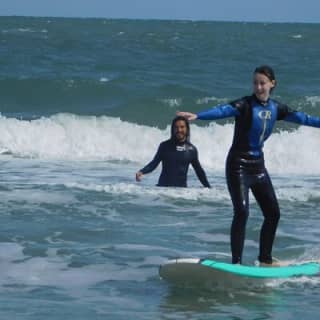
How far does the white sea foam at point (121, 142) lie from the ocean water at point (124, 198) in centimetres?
4

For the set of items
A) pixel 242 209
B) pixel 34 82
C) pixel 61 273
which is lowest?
pixel 61 273

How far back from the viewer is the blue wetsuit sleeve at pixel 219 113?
6828 millimetres

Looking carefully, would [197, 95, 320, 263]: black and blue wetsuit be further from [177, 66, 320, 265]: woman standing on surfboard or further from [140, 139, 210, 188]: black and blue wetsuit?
[140, 139, 210, 188]: black and blue wetsuit

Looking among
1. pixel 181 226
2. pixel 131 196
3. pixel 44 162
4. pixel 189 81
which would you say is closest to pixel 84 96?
pixel 189 81

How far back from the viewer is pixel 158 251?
8.68m

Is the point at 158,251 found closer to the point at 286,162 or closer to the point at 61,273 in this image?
the point at 61,273

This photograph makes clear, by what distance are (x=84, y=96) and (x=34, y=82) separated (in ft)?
6.03

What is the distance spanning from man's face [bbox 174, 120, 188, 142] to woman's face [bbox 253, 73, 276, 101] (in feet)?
11.0

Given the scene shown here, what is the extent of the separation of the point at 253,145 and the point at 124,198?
461 cm

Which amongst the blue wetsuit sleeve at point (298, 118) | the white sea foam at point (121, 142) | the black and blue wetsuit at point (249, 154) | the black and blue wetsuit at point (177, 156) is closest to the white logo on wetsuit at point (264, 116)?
the black and blue wetsuit at point (249, 154)

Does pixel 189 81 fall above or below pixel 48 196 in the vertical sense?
above

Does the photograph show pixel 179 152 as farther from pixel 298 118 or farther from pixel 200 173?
pixel 298 118

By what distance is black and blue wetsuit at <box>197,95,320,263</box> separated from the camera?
712cm

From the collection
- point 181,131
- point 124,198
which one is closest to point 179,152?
point 181,131
